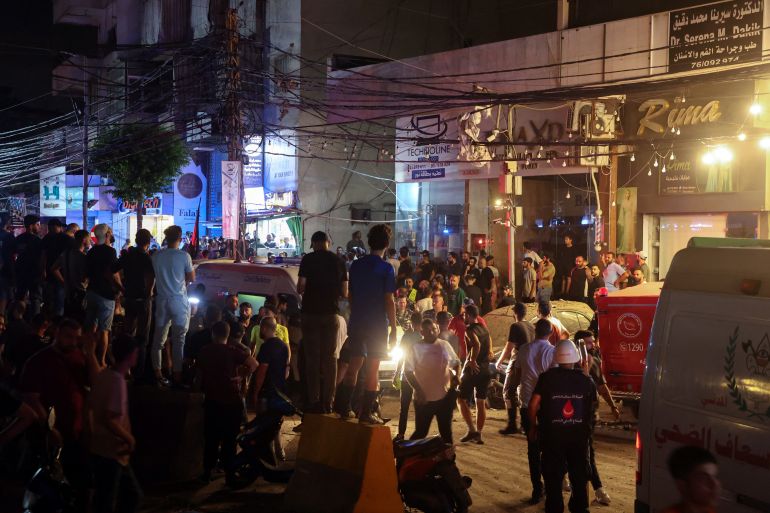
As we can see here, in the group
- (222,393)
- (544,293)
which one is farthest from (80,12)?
(222,393)

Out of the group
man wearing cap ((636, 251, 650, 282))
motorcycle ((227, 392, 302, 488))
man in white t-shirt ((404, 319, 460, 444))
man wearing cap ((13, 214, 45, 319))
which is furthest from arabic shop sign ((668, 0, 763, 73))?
man wearing cap ((13, 214, 45, 319))

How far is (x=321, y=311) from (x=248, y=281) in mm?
7986

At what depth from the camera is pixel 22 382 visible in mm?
7523

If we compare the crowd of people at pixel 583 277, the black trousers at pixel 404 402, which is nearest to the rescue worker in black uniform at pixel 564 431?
the black trousers at pixel 404 402

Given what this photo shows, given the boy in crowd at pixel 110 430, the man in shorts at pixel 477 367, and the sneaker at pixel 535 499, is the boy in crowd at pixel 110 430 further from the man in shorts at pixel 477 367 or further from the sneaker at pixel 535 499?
the man in shorts at pixel 477 367

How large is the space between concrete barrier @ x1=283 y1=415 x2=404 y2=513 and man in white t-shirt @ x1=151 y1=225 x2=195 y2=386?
124 inches

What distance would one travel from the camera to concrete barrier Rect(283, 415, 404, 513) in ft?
24.5

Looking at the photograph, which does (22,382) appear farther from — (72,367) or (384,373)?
(384,373)

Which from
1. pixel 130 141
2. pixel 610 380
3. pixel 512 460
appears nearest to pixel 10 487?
pixel 512 460

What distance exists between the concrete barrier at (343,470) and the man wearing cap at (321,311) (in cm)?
46

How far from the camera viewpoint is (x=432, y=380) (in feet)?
33.8

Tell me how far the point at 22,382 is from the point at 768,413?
6.05m

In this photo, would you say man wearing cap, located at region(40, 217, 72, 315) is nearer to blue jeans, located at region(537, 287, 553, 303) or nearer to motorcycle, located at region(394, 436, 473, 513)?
motorcycle, located at region(394, 436, 473, 513)

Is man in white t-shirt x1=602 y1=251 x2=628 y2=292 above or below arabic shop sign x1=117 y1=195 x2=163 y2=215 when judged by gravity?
below
